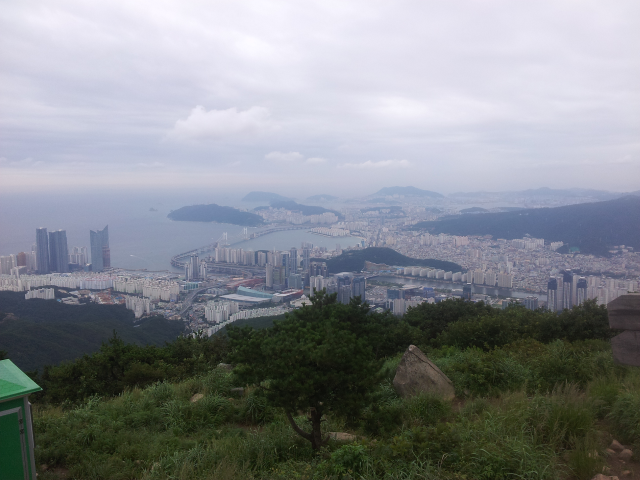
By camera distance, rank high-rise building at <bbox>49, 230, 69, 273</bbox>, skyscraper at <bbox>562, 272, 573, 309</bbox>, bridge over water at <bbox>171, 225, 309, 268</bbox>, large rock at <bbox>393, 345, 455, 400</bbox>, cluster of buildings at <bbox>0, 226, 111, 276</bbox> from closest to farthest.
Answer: large rock at <bbox>393, 345, 455, 400</bbox>, skyscraper at <bbox>562, 272, 573, 309</bbox>, cluster of buildings at <bbox>0, 226, 111, 276</bbox>, high-rise building at <bbox>49, 230, 69, 273</bbox>, bridge over water at <bbox>171, 225, 309, 268</bbox>

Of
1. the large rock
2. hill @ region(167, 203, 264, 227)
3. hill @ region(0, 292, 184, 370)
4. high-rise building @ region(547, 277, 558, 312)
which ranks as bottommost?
hill @ region(0, 292, 184, 370)

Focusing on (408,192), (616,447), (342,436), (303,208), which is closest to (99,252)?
(303,208)

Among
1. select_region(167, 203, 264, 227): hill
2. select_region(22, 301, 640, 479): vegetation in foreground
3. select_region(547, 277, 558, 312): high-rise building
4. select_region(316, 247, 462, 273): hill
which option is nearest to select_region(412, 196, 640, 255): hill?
select_region(547, 277, 558, 312): high-rise building

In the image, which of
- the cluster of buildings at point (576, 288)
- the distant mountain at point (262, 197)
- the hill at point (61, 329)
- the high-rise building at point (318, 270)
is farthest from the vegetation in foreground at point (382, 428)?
the distant mountain at point (262, 197)

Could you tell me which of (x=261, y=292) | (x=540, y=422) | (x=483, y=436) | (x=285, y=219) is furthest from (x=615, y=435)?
(x=285, y=219)

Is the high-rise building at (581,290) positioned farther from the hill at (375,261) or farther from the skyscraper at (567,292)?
the hill at (375,261)

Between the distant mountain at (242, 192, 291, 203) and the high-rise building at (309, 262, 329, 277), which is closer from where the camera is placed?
the high-rise building at (309, 262, 329, 277)

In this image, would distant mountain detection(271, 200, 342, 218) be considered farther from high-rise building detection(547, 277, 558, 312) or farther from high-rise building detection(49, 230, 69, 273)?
high-rise building detection(547, 277, 558, 312)
